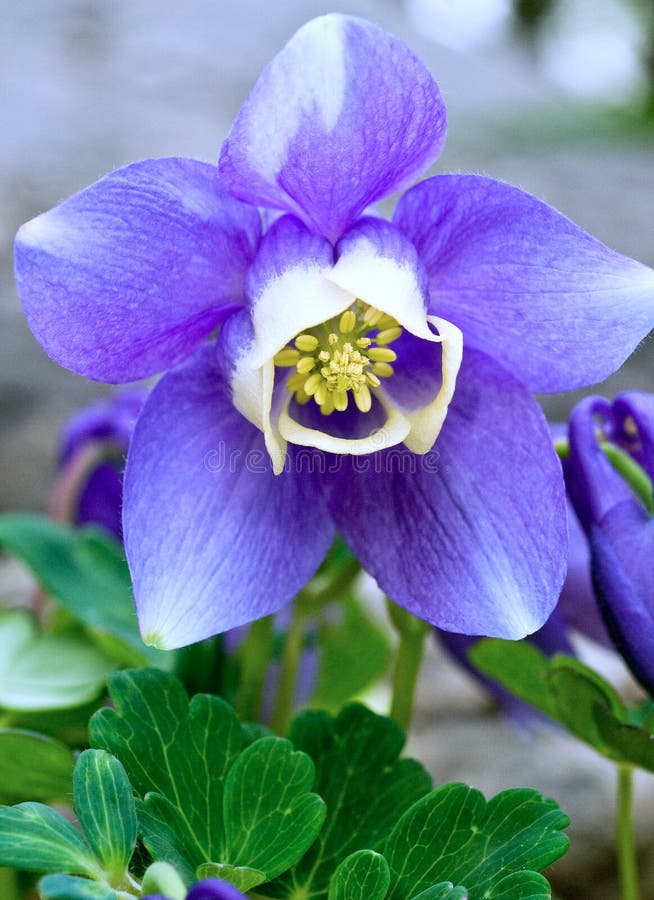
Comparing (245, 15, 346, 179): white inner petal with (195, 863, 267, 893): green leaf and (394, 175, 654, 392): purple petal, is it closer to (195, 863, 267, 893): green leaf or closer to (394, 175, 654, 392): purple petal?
(394, 175, 654, 392): purple petal

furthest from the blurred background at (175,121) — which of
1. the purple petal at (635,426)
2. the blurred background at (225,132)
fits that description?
the purple petal at (635,426)

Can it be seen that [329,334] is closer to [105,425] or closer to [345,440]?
[345,440]

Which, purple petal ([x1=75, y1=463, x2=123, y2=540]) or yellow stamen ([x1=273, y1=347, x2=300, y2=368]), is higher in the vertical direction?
yellow stamen ([x1=273, y1=347, x2=300, y2=368])

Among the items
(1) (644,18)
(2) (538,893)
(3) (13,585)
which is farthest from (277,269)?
(1) (644,18)

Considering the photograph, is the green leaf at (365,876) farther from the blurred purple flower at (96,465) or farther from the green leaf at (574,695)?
the blurred purple flower at (96,465)

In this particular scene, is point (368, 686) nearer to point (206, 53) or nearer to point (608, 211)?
point (608, 211)

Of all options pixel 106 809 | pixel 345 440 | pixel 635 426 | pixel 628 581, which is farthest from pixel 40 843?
pixel 635 426

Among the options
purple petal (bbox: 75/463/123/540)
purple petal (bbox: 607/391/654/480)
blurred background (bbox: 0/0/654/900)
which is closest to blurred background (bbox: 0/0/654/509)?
blurred background (bbox: 0/0/654/900)
